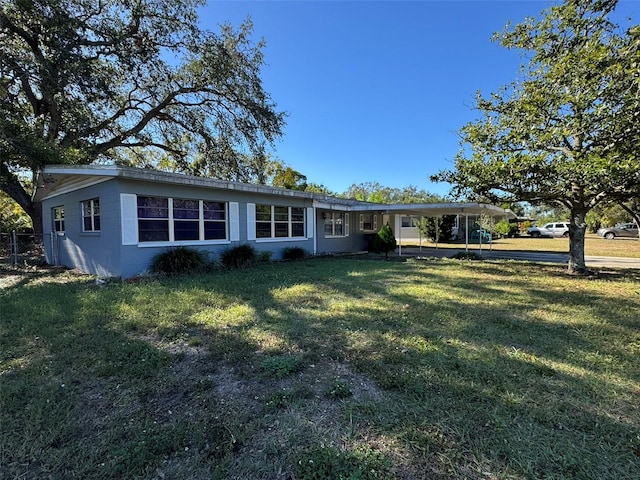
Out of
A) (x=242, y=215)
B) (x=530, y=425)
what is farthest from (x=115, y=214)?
(x=530, y=425)

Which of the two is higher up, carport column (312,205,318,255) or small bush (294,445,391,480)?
carport column (312,205,318,255)

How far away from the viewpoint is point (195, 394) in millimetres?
2838

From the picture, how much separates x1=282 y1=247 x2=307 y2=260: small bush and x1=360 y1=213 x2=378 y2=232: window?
5.38 m

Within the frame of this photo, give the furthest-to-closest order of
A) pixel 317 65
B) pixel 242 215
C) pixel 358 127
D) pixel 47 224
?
pixel 358 127 < pixel 317 65 < pixel 47 224 < pixel 242 215

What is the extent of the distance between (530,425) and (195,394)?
276cm

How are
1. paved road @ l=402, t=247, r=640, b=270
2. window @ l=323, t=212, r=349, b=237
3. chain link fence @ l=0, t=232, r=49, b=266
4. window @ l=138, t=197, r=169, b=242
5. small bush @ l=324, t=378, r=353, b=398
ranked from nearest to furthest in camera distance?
small bush @ l=324, t=378, r=353, b=398, window @ l=138, t=197, r=169, b=242, chain link fence @ l=0, t=232, r=49, b=266, paved road @ l=402, t=247, r=640, b=270, window @ l=323, t=212, r=349, b=237

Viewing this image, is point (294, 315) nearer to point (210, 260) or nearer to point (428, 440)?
point (428, 440)

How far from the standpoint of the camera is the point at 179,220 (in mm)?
9312

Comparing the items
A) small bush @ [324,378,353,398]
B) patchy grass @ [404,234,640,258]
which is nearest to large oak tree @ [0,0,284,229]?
small bush @ [324,378,353,398]

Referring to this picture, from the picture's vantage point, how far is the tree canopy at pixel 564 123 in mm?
6672

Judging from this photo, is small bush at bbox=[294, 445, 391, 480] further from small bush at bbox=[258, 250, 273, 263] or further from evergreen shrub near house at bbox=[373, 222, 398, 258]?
evergreen shrub near house at bbox=[373, 222, 398, 258]

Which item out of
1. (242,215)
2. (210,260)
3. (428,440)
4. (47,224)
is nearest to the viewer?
(428,440)

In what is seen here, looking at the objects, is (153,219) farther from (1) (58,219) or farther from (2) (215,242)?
(1) (58,219)

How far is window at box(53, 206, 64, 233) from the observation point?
11.5 m
